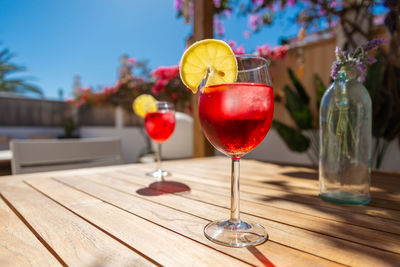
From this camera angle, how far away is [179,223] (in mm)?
561

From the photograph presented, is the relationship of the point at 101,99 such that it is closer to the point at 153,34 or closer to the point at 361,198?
the point at 361,198

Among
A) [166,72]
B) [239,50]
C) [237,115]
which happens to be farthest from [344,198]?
[166,72]

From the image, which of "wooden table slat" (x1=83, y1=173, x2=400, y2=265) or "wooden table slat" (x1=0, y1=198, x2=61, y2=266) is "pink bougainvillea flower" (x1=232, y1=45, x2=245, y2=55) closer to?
"wooden table slat" (x1=83, y1=173, x2=400, y2=265)

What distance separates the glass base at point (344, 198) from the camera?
0.71 m

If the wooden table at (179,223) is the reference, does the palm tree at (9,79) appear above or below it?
above

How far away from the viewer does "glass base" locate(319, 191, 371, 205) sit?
27.8 inches

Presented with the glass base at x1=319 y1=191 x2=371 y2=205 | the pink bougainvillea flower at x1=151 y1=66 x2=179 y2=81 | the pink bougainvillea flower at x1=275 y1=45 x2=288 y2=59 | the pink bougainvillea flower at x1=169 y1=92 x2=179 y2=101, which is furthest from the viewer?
the pink bougainvillea flower at x1=169 y1=92 x2=179 y2=101

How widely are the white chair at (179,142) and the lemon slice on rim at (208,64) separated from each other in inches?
109

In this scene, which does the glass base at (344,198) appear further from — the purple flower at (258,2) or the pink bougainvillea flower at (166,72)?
the purple flower at (258,2)

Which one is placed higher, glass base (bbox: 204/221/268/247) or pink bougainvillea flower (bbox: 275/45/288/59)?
pink bougainvillea flower (bbox: 275/45/288/59)

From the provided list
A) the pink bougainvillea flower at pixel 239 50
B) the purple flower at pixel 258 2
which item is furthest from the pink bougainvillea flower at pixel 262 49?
the purple flower at pixel 258 2

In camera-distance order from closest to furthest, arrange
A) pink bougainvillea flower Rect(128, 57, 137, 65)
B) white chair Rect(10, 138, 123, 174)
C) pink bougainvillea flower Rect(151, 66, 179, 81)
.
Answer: white chair Rect(10, 138, 123, 174) < pink bougainvillea flower Rect(151, 66, 179, 81) < pink bougainvillea flower Rect(128, 57, 137, 65)

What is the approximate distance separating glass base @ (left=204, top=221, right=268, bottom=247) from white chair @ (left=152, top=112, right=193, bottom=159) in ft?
9.27

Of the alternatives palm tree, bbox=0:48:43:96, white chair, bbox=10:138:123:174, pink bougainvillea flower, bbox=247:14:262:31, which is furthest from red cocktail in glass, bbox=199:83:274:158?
palm tree, bbox=0:48:43:96
